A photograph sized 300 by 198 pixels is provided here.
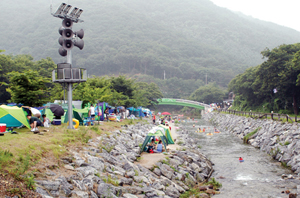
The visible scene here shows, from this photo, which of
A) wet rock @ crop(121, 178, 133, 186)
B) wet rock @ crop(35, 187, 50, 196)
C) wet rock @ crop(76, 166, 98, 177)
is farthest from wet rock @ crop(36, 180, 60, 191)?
wet rock @ crop(121, 178, 133, 186)

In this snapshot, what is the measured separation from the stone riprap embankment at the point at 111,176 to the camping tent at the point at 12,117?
405 centimetres

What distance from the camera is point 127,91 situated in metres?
44.8

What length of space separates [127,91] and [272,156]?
27201 millimetres

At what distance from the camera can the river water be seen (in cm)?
1452

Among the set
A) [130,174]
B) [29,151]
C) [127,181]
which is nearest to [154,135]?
[130,174]

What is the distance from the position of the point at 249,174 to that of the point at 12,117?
15.3 metres

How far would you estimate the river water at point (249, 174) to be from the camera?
14.5 metres

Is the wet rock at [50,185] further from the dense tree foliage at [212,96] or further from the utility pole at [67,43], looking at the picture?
the dense tree foliage at [212,96]

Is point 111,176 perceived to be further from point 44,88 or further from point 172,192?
point 44,88

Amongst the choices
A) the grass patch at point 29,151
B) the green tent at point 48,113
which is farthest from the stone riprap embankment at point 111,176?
the green tent at point 48,113

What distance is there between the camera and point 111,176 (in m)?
11.4

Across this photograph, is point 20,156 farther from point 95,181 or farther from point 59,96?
point 59,96

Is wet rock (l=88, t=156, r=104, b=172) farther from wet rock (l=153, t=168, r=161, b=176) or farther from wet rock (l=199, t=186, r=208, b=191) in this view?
wet rock (l=199, t=186, r=208, b=191)

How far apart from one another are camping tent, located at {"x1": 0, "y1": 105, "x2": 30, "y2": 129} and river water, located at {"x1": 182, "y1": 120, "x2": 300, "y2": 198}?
1144 cm
